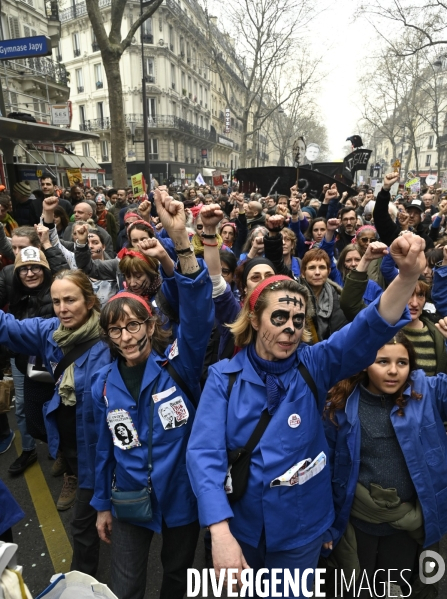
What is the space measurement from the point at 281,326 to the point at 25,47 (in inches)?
368

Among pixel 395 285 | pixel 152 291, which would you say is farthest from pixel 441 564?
pixel 152 291

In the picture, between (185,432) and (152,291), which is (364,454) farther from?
(152,291)

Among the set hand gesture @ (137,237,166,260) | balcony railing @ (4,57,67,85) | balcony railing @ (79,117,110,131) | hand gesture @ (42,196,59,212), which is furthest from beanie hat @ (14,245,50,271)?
balcony railing @ (79,117,110,131)

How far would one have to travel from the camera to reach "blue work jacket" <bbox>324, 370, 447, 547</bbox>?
1.83 m

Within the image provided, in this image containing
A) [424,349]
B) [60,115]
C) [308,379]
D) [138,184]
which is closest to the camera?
[308,379]

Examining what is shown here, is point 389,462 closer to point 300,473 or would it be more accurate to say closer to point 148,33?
point 300,473

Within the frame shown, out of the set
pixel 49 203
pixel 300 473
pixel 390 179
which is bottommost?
pixel 300 473

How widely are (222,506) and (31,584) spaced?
5.91 ft

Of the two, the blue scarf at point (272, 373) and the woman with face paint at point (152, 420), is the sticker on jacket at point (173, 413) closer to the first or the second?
the woman with face paint at point (152, 420)

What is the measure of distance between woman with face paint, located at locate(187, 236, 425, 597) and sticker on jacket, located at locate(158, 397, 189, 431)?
27cm

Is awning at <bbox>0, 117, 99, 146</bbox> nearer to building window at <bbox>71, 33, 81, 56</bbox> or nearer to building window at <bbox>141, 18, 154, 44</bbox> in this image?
building window at <bbox>141, 18, 154, 44</bbox>

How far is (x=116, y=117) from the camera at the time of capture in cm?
1227

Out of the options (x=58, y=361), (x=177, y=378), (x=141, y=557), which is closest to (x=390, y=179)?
(x=177, y=378)

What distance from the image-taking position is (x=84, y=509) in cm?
221
